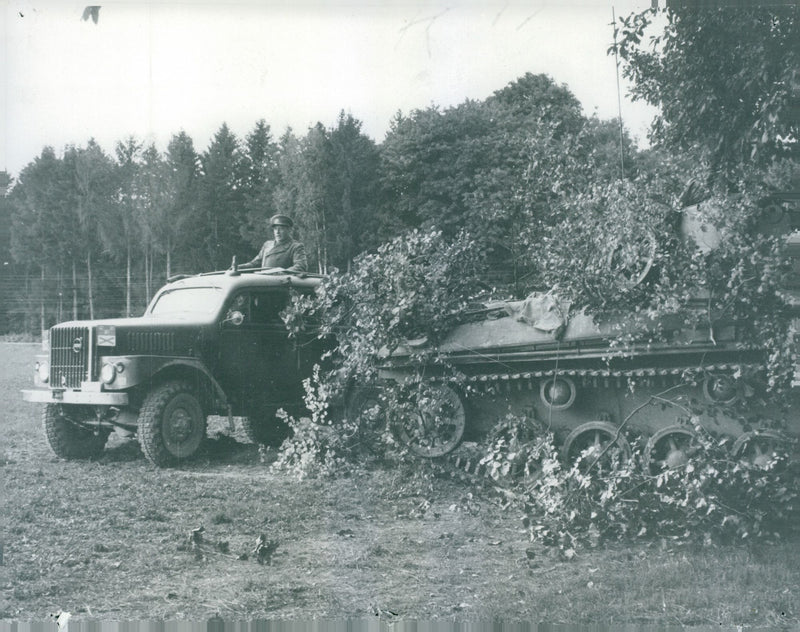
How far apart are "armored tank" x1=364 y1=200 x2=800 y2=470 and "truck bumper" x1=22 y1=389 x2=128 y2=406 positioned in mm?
2179

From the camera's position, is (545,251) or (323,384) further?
(323,384)

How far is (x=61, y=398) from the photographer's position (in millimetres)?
7426

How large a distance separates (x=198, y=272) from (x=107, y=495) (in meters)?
2.16

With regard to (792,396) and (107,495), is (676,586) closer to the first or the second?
(792,396)

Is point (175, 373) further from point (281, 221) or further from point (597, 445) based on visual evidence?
point (597, 445)

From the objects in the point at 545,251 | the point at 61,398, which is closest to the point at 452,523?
the point at 545,251

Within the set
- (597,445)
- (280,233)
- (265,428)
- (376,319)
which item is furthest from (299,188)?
(597,445)

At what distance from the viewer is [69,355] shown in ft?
24.7

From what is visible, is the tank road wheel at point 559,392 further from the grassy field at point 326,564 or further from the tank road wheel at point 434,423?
the grassy field at point 326,564

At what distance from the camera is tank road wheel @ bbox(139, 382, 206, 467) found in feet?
23.2

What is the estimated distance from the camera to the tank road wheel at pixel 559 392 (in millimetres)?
6711

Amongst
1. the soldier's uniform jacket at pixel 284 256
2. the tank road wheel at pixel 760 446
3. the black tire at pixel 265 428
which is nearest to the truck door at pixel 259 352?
the black tire at pixel 265 428

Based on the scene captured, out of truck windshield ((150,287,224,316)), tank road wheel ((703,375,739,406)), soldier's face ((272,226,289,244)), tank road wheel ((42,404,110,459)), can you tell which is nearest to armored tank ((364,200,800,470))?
tank road wheel ((703,375,739,406))

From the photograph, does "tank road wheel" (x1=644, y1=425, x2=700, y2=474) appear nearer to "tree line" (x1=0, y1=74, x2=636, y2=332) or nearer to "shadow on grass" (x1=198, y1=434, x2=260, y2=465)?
"tree line" (x1=0, y1=74, x2=636, y2=332)
